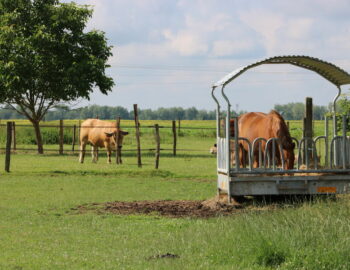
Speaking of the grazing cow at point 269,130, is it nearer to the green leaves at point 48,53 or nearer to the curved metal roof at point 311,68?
the curved metal roof at point 311,68

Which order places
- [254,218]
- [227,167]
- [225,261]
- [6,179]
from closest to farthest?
[225,261], [254,218], [227,167], [6,179]

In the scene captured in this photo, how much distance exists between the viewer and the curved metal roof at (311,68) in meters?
14.7

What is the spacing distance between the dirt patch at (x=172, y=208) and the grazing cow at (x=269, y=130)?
1989mm

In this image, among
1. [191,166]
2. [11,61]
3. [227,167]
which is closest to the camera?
[227,167]

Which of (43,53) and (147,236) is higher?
(43,53)

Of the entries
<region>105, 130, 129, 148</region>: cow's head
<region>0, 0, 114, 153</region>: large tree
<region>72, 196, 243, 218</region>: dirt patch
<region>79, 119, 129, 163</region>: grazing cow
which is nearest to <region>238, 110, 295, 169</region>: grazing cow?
<region>72, 196, 243, 218</region>: dirt patch

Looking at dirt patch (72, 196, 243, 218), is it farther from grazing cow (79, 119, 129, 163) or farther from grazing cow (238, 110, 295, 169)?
grazing cow (79, 119, 129, 163)

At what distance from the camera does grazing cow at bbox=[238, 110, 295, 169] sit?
53.3 feet

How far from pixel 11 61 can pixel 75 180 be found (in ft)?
50.4

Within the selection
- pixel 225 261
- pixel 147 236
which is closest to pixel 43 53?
pixel 147 236

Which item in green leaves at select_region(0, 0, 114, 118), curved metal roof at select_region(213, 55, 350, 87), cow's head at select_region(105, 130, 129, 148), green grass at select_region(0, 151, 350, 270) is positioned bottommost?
green grass at select_region(0, 151, 350, 270)

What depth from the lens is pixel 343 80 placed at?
16594 mm

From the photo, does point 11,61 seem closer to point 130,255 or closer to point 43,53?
point 43,53

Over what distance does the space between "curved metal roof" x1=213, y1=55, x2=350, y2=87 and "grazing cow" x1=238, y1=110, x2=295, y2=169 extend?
1437mm
